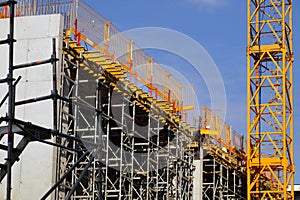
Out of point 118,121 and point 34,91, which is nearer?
point 34,91

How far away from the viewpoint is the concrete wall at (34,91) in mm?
26891

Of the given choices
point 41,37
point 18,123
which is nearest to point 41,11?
point 41,37

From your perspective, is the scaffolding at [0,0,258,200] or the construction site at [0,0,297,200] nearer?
the construction site at [0,0,297,200]

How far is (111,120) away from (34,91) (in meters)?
5.52

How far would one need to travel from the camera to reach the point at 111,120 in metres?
32.5

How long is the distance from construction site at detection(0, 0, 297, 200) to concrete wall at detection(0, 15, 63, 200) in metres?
0.04

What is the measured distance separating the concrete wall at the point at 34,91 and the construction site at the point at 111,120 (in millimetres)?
37

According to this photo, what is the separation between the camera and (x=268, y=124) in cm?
4522

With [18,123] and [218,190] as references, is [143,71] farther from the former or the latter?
[18,123]

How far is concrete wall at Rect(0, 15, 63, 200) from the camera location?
2689 cm

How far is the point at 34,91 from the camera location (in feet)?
90.8

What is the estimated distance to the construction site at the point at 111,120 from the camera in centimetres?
2155

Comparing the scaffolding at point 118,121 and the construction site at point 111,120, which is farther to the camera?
the scaffolding at point 118,121

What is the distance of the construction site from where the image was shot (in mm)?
21547
